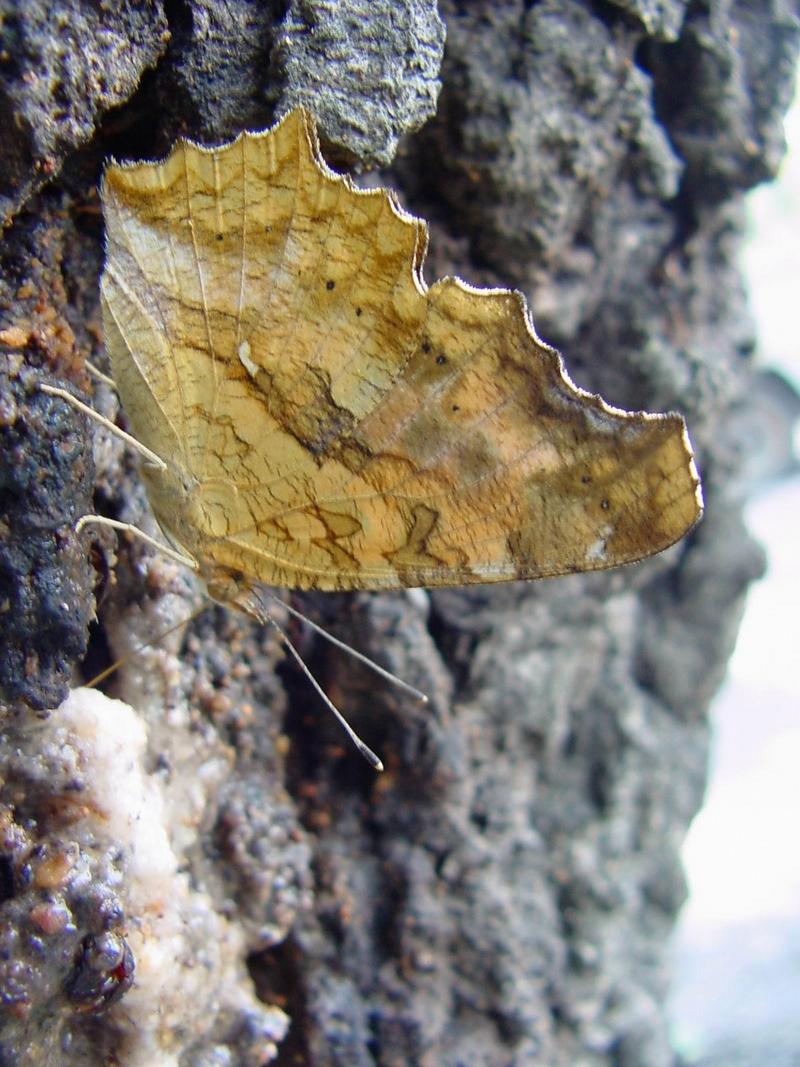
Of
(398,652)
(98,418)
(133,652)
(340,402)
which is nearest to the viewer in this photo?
(98,418)

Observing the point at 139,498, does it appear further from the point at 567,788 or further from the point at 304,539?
the point at 567,788

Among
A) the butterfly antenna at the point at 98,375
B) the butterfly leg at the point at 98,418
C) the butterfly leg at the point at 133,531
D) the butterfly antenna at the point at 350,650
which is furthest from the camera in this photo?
the butterfly antenna at the point at 350,650

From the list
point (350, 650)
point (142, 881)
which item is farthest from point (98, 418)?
point (142, 881)

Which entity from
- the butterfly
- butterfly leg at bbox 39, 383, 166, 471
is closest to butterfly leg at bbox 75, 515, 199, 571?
the butterfly

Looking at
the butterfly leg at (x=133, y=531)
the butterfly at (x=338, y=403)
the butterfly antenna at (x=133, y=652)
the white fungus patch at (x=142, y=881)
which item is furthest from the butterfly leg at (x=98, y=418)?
the white fungus patch at (x=142, y=881)

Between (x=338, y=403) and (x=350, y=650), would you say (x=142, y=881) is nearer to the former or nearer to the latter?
(x=350, y=650)

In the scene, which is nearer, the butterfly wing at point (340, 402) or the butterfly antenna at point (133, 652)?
the butterfly wing at point (340, 402)

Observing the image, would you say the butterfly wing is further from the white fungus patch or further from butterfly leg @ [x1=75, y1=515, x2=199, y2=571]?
the white fungus patch

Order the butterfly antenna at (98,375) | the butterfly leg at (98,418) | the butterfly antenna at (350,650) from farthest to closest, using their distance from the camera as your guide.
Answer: the butterfly antenna at (350,650), the butterfly antenna at (98,375), the butterfly leg at (98,418)

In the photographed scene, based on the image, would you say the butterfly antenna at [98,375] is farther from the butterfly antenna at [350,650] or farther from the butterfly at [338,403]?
the butterfly antenna at [350,650]
